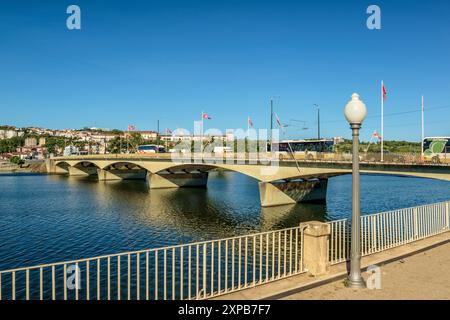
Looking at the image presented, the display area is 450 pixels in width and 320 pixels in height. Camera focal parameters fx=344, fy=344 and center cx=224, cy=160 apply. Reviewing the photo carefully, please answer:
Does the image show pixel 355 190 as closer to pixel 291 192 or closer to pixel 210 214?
pixel 210 214

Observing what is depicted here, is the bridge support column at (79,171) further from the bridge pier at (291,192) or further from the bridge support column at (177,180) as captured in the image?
the bridge pier at (291,192)

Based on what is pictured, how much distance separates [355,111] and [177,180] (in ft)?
190

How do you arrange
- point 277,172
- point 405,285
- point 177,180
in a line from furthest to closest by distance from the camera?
point 177,180 → point 277,172 → point 405,285

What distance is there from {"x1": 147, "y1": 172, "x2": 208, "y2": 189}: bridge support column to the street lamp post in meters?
56.5

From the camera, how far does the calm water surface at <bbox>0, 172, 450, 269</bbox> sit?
2316 cm

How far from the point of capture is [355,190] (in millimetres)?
7895

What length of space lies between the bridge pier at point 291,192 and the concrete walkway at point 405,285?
3145cm

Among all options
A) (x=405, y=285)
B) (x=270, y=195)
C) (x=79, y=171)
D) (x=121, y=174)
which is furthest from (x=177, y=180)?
(x=405, y=285)

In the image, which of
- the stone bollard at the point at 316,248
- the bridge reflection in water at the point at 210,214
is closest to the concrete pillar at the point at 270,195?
the bridge reflection in water at the point at 210,214

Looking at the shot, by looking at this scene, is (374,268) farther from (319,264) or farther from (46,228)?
(46,228)

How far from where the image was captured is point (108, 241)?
24641 millimetres

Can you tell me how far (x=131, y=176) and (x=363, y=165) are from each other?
210ft

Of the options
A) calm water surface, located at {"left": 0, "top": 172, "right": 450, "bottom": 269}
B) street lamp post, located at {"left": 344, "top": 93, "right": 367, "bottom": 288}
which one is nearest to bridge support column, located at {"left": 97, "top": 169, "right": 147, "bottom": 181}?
calm water surface, located at {"left": 0, "top": 172, "right": 450, "bottom": 269}
